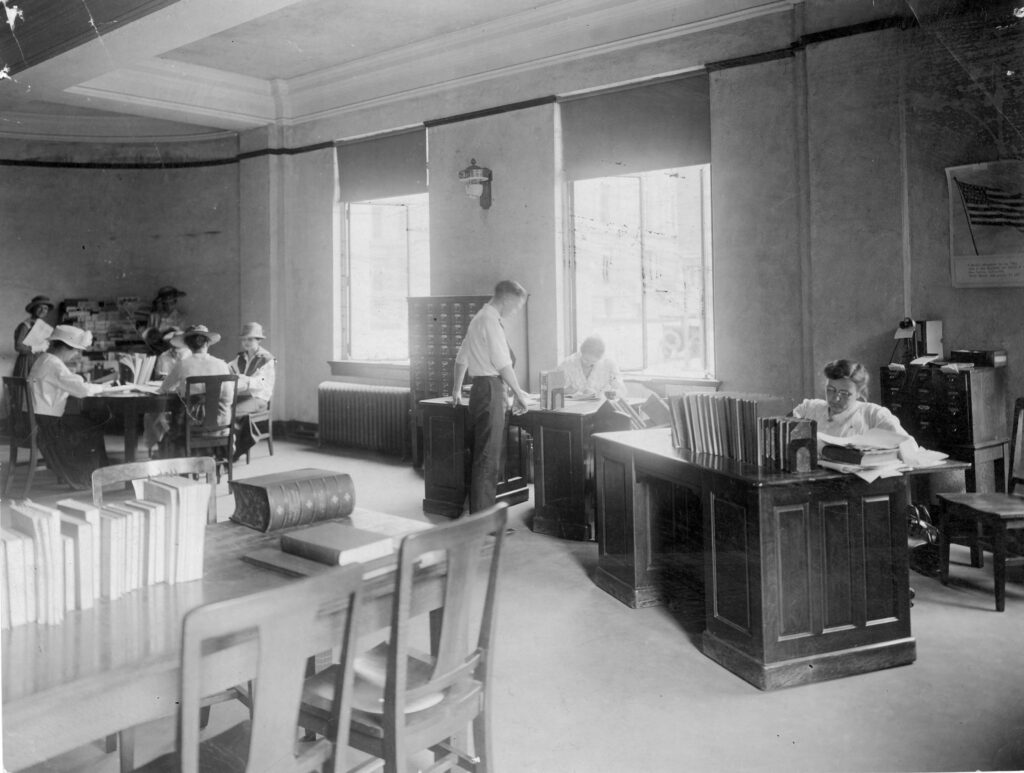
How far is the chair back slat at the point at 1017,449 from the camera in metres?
4.23

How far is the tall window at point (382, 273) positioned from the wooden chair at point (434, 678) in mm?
6996

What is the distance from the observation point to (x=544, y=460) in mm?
5539

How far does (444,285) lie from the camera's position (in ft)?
26.9

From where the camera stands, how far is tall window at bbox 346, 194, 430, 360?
8.91 m

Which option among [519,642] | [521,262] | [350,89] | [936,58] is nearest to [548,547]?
[519,642]

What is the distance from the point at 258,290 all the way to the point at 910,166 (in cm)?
727

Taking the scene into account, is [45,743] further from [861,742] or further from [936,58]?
[936,58]

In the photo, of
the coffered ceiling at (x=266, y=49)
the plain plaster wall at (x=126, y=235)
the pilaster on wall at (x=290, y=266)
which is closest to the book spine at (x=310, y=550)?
the coffered ceiling at (x=266, y=49)

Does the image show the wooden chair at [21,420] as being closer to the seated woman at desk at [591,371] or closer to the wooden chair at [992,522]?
the seated woman at desk at [591,371]

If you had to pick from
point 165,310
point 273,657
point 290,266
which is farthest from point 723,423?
point 165,310

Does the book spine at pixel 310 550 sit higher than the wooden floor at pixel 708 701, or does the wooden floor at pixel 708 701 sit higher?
the book spine at pixel 310 550

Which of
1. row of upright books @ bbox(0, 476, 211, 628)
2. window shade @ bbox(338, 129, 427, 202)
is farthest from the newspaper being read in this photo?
row of upright books @ bbox(0, 476, 211, 628)

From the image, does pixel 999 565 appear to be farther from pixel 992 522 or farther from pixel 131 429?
pixel 131 429

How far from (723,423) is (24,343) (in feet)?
25.8
